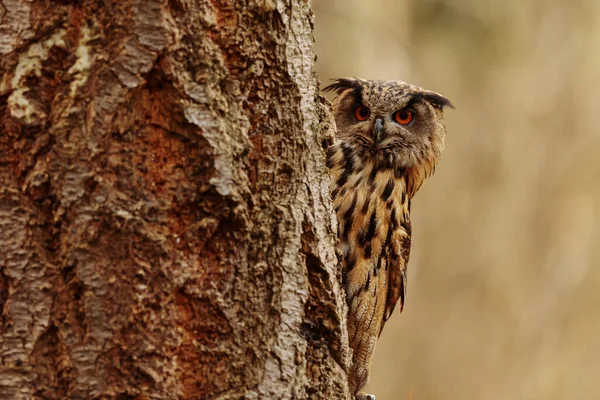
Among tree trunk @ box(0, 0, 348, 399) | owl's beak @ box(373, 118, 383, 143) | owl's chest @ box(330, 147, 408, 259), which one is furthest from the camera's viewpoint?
owl's beak @ box(373, 118, 383, 143)

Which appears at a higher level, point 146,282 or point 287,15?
point 287,15

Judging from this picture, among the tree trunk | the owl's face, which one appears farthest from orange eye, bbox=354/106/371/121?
the tree trunk

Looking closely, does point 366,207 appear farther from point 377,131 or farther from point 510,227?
point 510,227

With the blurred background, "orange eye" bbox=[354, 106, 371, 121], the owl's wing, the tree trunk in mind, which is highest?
the blurred background

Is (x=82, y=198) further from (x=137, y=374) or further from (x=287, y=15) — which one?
(x=287, y=15)

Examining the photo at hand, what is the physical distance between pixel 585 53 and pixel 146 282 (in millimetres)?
5336

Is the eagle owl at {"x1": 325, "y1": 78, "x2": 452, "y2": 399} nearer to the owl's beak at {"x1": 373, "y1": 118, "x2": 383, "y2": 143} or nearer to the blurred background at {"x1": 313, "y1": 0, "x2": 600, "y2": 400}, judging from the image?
the owl's beak at {"x1": 373, "y1": 118, "x2": 383, "y2": 143}

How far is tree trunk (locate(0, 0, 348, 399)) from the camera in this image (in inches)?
43.8

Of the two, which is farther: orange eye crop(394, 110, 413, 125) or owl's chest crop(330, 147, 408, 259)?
orange eye crop(394, 110, 413, 125)

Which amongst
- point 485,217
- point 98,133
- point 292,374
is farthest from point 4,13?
point 485,217

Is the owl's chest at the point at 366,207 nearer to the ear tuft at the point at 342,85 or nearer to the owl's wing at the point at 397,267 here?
the owl's wing at the point at 397,267

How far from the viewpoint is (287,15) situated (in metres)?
1.29

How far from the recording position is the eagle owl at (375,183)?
7.16ft

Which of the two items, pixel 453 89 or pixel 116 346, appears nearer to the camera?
pixel 116 346
